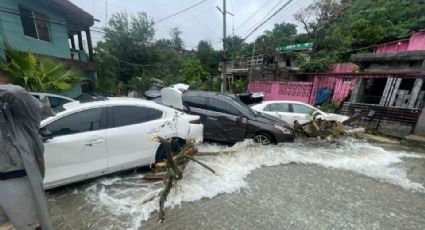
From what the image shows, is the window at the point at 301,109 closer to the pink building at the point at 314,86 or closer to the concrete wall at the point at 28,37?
the pink building at the point at 314,86

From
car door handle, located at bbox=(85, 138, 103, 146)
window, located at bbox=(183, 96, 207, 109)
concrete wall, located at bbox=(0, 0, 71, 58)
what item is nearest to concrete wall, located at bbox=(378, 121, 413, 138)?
window, located at bbox=(183, 96, 207, 109)

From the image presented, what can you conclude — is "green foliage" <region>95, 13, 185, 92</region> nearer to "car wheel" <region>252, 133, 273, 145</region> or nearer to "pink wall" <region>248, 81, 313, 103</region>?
"pink wall" <region>248, 81, 313, 103</region>

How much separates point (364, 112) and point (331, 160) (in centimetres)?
536

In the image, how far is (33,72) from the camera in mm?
6336

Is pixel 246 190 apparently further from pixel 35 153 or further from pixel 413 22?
pixel 413 22

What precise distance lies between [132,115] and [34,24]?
31.0 feet

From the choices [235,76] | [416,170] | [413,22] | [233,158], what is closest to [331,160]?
[416,170]

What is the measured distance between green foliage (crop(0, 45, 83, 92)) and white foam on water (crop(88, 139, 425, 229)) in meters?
4.56

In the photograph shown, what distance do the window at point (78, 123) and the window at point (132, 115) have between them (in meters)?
0.25

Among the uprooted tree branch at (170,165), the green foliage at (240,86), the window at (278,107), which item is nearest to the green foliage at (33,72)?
the uprooted tree branch at (170,165)

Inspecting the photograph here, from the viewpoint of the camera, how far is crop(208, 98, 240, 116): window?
20.2 ft

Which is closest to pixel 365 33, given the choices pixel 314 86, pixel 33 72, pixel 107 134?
pixel 314 86

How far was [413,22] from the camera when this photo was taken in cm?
1573

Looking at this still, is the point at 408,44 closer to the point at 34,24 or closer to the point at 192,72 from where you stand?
the point at 34,24
